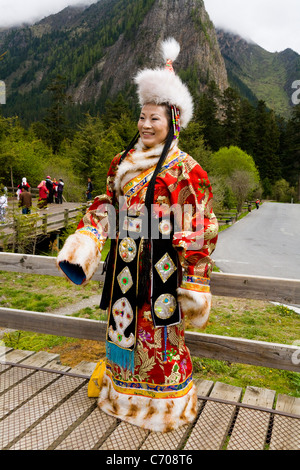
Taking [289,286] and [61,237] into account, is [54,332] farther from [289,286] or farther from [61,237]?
[61,237]

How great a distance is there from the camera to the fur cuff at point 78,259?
2.28 metres

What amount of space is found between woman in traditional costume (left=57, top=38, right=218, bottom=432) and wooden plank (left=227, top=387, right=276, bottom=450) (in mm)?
294

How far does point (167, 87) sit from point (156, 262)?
3.64ft

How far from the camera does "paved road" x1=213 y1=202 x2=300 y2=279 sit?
45.0ft

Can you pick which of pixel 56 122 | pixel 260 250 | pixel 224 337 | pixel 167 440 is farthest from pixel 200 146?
pixel 56 122

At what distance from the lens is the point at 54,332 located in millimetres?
3010

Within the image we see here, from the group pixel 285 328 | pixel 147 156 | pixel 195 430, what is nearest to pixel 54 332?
pixel 195 430

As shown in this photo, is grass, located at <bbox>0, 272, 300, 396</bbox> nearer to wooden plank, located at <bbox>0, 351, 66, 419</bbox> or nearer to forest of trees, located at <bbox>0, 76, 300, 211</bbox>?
wooden plank, located at <bbox>0, 351, 66, 419</bbox>

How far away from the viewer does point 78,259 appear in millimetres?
2271

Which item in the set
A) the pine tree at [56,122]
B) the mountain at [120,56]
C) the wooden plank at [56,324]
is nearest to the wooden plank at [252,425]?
the wooden plank at [56,324]

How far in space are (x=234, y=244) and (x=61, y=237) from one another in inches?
373

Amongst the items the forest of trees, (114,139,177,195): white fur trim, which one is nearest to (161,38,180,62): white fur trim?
(114,139,177,195): white fur trim

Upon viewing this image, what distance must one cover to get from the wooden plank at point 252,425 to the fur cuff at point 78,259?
133cm

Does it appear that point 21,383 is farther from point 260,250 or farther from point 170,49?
point 260,250
